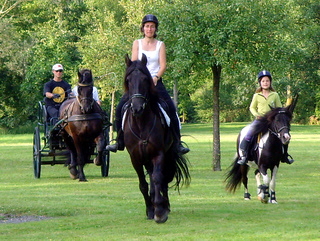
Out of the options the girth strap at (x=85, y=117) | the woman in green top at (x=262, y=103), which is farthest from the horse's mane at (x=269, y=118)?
the girth strap at (x=85, y=117)

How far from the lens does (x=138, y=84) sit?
33.9 feet

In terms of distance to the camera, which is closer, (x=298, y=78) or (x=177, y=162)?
(x=177, y=162)

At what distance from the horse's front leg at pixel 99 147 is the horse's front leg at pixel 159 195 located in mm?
6517

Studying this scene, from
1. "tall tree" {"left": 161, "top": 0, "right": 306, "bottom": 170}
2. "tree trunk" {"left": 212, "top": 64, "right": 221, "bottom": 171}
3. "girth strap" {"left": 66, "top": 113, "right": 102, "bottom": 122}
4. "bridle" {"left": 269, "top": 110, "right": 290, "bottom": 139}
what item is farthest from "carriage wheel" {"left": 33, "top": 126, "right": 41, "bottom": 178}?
"bridle" {"left": 269, "top": 110, "right": 290, "bottom": 139}

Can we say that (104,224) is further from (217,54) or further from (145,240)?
(217,54)

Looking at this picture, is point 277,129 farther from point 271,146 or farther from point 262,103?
point 262,103

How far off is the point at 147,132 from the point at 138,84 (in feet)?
2.36

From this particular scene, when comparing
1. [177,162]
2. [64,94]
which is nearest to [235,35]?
[64,94]

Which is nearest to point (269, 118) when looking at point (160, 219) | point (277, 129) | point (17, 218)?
point (277, 129)

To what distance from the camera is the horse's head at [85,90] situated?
17.4 meters

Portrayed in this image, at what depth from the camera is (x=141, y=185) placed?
36.4ft

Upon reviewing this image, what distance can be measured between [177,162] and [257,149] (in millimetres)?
2255

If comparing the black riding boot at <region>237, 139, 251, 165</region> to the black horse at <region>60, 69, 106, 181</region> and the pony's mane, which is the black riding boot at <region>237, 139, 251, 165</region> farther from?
the pony's mane

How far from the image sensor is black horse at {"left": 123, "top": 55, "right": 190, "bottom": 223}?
34.0 ft
